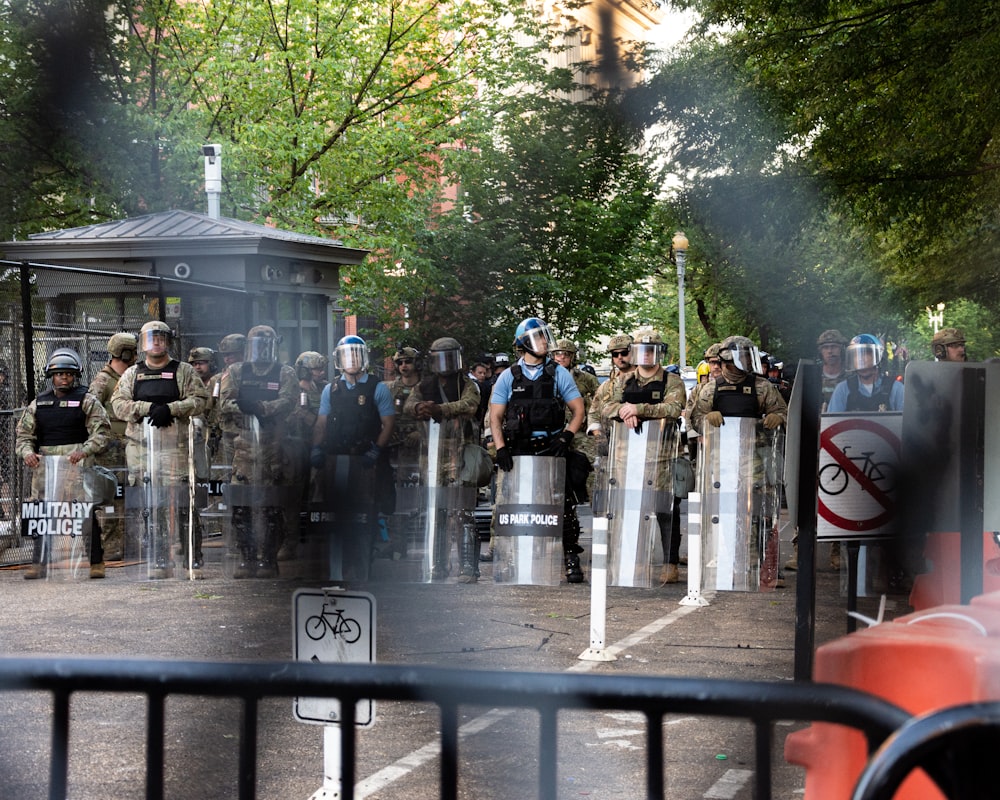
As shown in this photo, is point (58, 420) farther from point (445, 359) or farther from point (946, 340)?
point (445, 359)

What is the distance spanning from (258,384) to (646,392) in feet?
7.18

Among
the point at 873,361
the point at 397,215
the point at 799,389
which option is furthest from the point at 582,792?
the point at 873,361

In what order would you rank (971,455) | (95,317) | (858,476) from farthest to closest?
(95,317) → (858,476) → (971,455)

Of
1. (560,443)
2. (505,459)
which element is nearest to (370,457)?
(505,459)

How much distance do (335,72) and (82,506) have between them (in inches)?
274

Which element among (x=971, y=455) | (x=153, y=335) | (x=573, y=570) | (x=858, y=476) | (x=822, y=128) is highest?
(x=822, y=128)

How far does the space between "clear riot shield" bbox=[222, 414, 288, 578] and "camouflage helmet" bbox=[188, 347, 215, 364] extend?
3.76m

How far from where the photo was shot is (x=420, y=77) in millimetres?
2211

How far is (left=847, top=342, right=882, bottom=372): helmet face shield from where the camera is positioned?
8.71m

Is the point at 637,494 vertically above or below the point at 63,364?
below

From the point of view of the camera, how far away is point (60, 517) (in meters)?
9.13

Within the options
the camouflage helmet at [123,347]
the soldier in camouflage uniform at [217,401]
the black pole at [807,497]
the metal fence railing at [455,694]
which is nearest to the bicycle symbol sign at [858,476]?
the black pole at [807,497]

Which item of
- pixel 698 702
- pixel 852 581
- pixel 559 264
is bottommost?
pixel 852 581

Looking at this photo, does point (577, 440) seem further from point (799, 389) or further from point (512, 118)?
point (512, 118)
